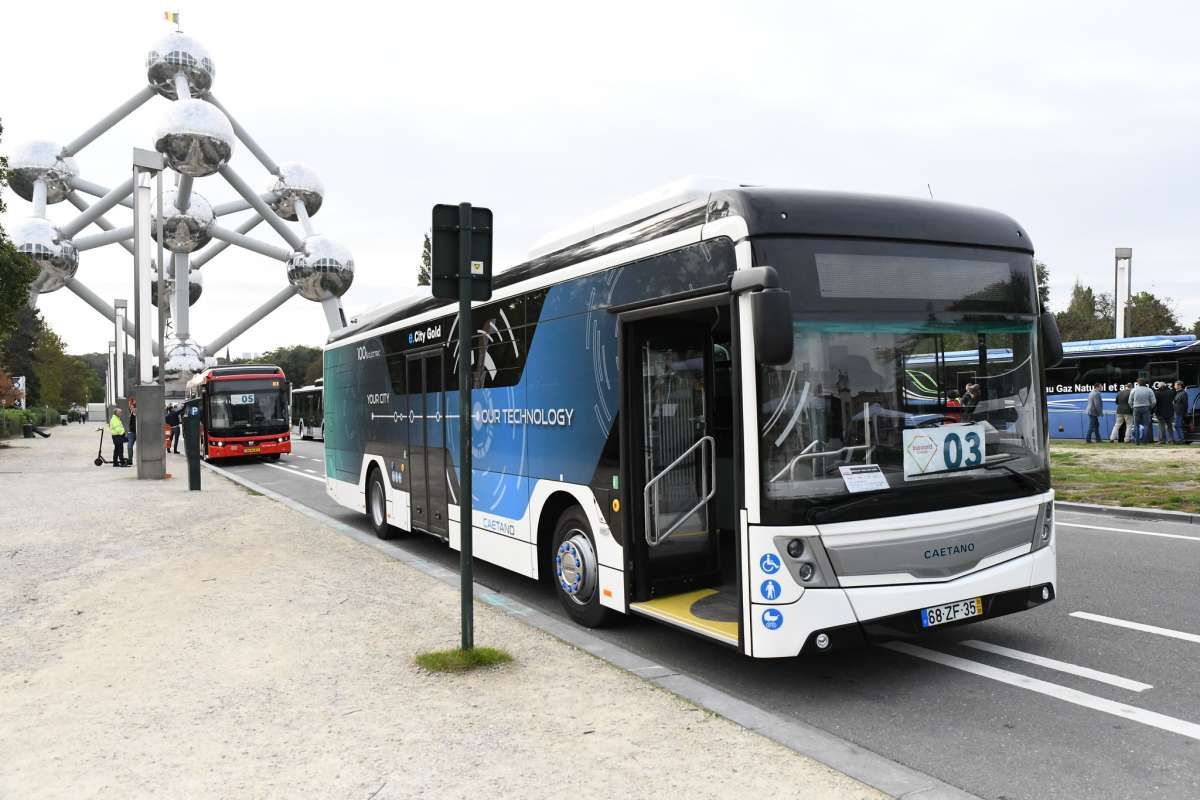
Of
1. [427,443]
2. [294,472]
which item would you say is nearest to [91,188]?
[294,472]

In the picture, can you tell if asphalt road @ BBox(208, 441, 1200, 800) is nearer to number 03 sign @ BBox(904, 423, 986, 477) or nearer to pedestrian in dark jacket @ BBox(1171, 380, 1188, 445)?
number 03 sign @ BBox(904, 423, 986, 477)

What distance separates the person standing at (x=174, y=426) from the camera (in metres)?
32.3

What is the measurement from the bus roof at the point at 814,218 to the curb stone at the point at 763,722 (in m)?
2.59

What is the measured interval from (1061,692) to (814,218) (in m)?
3.06

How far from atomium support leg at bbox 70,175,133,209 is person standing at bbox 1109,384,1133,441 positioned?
3831 cm

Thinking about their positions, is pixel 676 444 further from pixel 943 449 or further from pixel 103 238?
pixel 103 238

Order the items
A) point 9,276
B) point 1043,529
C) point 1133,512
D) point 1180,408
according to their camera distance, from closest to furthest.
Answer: point 1043,529, point 1133,512, point 1180,408, point 9,276

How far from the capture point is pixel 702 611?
18.9ft

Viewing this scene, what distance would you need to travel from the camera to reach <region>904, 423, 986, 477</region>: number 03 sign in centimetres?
515

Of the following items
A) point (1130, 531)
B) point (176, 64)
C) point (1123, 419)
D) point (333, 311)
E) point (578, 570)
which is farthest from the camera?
point (333, 311)

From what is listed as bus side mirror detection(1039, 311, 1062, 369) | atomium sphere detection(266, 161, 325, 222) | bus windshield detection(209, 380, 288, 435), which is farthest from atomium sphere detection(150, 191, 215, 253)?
bus side mirror detection(1039, 311, 1062, 369)

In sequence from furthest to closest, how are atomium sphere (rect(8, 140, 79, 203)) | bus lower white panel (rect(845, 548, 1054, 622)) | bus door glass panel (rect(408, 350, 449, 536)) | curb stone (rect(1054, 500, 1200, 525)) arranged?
atomium sphere (rect(8, 140, 79, 203)), curb stone (rect(1054, 500, 1200, 525)), bus door glass panel (rect(408, 350, 449, 536)), bus lower white panel (rect(845, 548, 1054, 622))

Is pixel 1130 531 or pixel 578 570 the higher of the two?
pixel 578 570

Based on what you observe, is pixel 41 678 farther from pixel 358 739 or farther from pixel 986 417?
pixel 986 417
